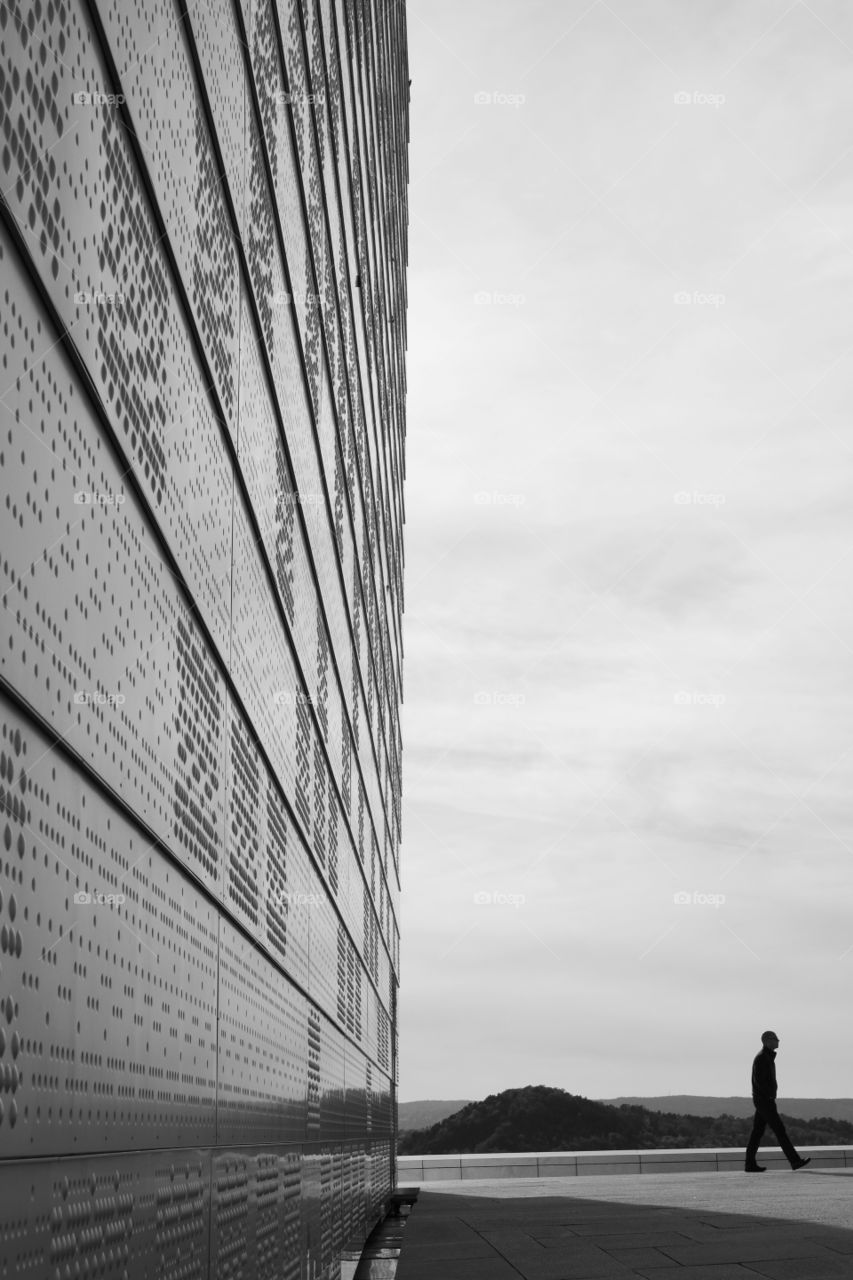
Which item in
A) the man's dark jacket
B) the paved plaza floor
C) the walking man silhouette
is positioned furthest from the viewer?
the man's dark jacket

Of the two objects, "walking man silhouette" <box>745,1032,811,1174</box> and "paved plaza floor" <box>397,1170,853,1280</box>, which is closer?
"paved plaza floor" <box>397,1170,853,1280</box>

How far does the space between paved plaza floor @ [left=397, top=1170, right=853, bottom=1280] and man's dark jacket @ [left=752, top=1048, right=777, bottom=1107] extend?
1.23 metres

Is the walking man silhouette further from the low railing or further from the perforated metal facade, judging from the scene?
the perforated metal facade

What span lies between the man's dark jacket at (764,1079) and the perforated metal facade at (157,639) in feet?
32.9

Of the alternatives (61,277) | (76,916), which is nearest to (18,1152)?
(76,916)

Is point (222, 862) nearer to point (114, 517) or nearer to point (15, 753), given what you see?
point (114, 517)

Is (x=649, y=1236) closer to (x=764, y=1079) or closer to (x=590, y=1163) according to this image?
(x=764, y=1079)

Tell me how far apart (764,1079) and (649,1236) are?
24.3 ft

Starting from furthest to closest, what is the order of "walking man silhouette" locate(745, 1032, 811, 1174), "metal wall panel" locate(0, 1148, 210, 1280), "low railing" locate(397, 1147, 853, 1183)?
"low railing" locate(397, 1147, 853, 1183)
"walking man silhouette" locate(745, 1032, 811, 1174)
"metal wall panel" locate(0, 1148, 210, 1280)

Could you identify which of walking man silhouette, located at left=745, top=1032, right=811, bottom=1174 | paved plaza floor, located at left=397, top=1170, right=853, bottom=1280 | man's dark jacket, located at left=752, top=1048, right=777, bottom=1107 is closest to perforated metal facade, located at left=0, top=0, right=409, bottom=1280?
paved plaza floor, located at left=397, top=1170, right=853, bottom=1280

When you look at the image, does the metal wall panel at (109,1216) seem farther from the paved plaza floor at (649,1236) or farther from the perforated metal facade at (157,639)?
the paved plaza floor at (649,1236)

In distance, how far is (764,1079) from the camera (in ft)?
52.1

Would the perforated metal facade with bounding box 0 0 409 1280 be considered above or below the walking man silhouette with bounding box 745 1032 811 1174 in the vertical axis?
above

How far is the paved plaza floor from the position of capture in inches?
285
